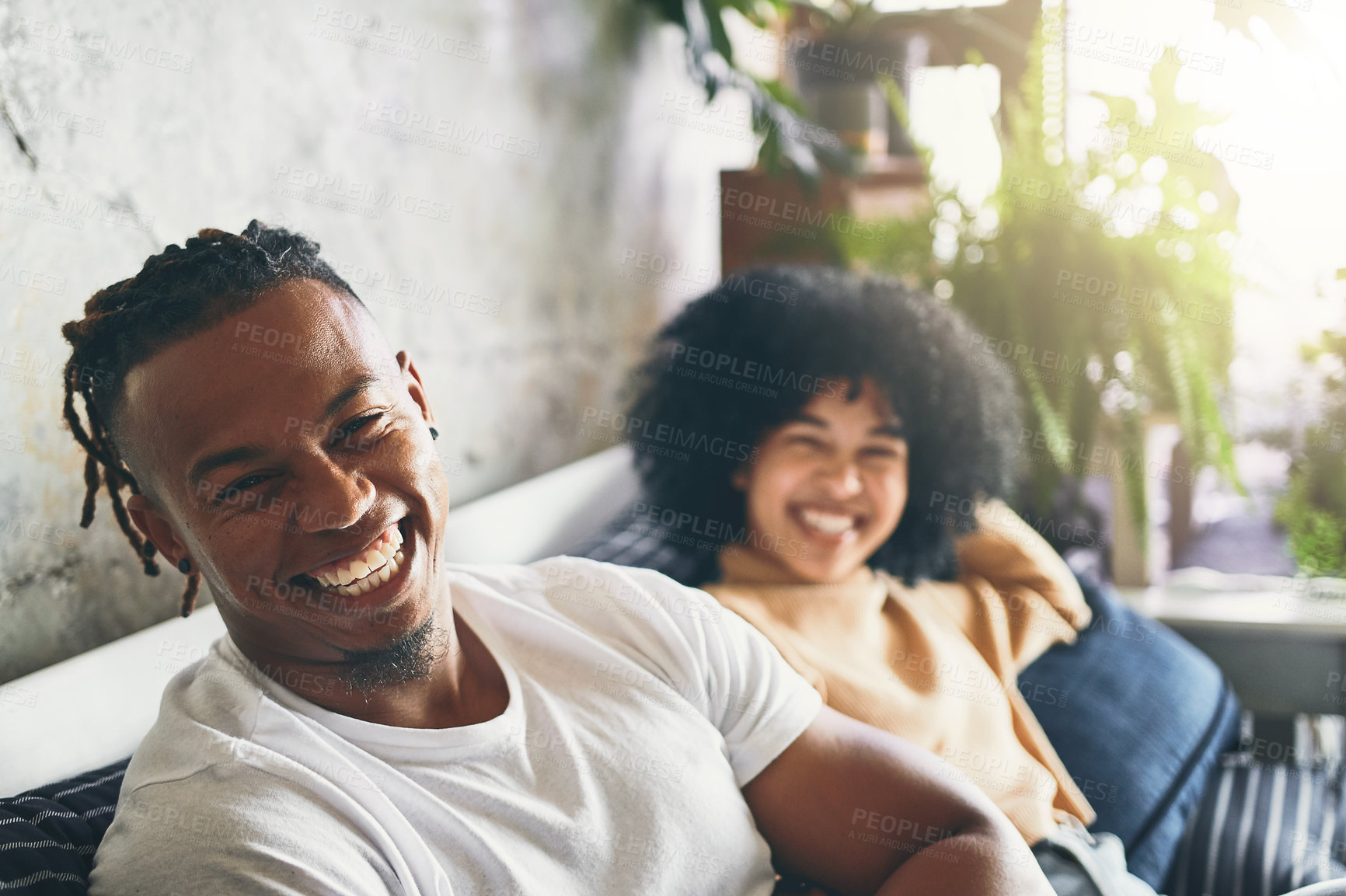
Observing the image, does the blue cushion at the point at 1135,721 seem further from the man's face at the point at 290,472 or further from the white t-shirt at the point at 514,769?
the man's face at the point at 290,472

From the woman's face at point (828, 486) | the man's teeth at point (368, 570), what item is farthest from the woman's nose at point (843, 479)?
the man's teeth at point (368, 570)

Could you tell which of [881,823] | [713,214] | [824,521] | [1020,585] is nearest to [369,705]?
[881,823]

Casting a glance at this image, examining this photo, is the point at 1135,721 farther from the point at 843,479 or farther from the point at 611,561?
the point at 611,561

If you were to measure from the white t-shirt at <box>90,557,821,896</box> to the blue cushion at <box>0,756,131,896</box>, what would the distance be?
0.02 metres

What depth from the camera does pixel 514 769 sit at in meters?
0.65

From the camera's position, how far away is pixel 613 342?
1743 millimetres

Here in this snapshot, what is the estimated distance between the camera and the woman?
2.93 ft

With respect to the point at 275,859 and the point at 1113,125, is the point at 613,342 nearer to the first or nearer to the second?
the point at 1113,125

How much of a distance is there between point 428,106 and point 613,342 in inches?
23.5

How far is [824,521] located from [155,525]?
0.61 metres

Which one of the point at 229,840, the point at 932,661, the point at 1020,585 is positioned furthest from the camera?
the point at 1020,585

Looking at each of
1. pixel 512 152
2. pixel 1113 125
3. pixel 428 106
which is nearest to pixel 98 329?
pixel 428 106

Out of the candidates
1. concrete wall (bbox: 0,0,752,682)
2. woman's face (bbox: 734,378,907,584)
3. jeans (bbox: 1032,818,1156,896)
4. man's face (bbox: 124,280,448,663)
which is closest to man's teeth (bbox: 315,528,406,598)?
man's face (bbox: 124,280,448,663)

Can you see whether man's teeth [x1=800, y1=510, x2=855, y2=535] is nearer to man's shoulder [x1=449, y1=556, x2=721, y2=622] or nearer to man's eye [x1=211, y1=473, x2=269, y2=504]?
man's shoulder [x1=449, y1=556, x2=721, y2=622]
